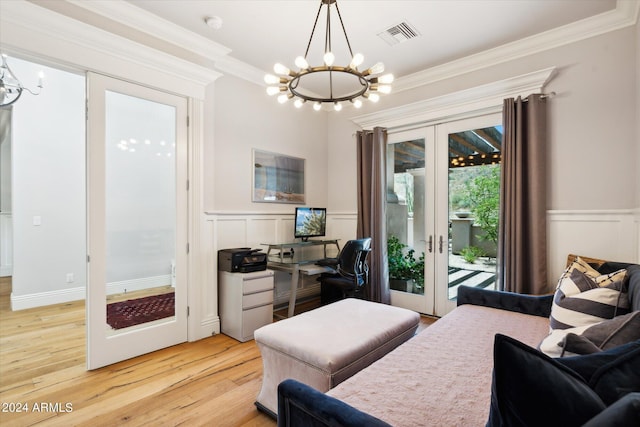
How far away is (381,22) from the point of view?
2.82m

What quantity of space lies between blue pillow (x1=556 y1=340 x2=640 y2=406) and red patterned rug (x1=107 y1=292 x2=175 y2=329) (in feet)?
10.0

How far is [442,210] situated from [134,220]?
325cm

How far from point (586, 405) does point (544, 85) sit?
3250mm

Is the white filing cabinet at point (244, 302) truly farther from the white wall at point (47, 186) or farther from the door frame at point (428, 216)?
the white wall at point (47, 186)

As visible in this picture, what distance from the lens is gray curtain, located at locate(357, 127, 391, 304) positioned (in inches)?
157

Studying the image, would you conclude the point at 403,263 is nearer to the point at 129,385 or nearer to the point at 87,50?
the point at 129,385

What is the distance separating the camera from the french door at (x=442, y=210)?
345cm

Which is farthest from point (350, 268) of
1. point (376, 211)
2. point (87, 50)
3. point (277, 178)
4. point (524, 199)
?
point (87, 50)

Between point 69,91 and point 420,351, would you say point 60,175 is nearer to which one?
point 69,91

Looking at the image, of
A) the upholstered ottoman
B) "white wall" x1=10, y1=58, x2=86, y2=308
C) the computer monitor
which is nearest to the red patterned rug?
the upholstered ottoman

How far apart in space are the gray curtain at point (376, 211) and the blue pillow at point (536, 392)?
320cm

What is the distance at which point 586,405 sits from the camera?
705mm

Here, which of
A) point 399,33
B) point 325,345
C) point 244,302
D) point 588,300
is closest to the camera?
point 588,300

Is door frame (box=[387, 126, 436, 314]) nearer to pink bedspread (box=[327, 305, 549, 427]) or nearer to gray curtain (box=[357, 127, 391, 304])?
gray curtain (box=[357, 127, 391, 304])
